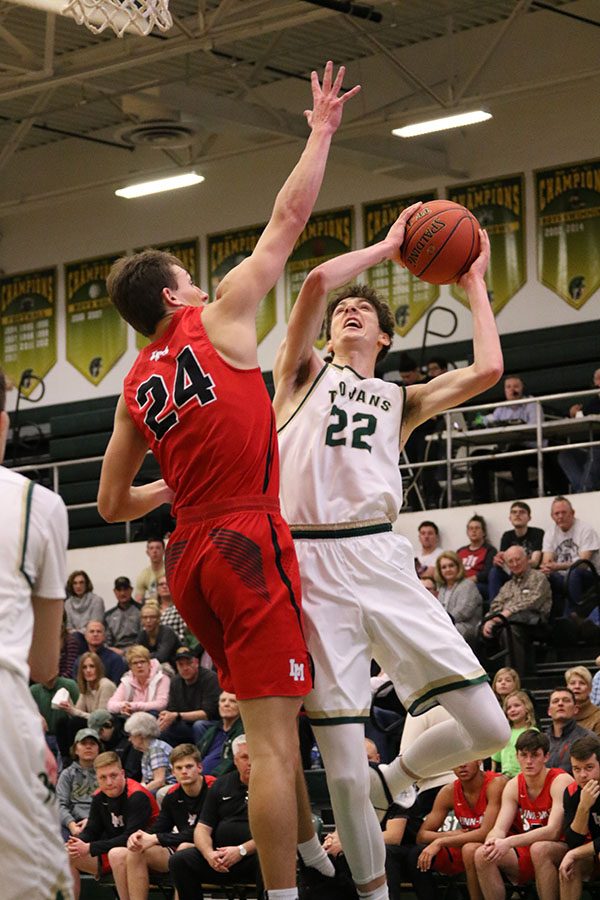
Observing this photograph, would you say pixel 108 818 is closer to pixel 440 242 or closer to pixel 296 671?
pixel 440 242

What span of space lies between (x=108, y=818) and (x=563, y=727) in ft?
11.9

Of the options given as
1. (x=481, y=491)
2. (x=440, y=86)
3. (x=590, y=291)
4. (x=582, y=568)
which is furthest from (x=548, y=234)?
(x=582, y=568)

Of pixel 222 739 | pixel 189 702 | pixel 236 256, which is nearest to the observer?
pixel 222 739

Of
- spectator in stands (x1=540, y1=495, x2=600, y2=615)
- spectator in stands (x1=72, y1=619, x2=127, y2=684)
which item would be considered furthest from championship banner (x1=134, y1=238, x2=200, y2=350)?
spectator in stands (x1=540, y1=495, x2=600, y2=615)

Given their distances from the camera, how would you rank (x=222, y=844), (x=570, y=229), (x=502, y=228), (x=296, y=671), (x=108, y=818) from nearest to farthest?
(x=296, y=671)
(x=222, y=844)
(x=108, y=818)
(x=570, y=229)
(x=502, y=228)

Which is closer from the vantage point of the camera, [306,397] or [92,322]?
[306,397]

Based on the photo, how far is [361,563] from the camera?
19.4 feet

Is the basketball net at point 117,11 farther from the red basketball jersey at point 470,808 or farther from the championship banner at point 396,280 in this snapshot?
the championship banner at point 396,280

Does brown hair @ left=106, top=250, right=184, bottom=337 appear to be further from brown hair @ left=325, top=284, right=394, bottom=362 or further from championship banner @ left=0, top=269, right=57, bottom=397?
championship banner @ left=0, top=269, right=57, bottom=397

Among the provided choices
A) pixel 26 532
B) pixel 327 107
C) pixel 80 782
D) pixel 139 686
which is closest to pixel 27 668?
pixel 26 532

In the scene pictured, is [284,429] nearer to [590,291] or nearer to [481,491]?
[481,491]

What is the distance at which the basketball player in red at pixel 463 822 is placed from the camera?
1031 cm

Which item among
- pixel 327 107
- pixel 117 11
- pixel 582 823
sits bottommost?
pixel 582 823

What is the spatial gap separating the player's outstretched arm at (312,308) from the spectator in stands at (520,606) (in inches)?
327
